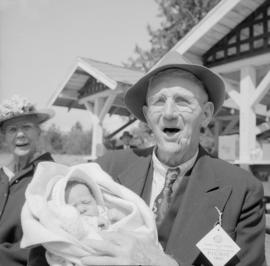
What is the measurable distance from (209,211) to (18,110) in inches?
77.6

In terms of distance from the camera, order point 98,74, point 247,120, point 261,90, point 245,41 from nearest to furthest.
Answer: point 261,90 < point 247,120 < point 245,41 < point 98,74

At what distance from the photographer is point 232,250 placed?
1.91 meters

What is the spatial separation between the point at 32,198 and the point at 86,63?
8.41 m

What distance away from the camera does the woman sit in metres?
2.80

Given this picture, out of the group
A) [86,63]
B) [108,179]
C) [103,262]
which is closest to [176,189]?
[108,179]

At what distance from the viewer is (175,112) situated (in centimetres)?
210

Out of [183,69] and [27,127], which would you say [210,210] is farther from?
[27,127]

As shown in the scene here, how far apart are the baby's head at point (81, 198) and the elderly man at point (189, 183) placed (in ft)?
0.75

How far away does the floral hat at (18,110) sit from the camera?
3338mm

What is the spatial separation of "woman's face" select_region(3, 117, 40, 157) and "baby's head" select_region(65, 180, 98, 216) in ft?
4.68

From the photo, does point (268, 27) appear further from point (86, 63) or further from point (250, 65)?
point (86, 63)

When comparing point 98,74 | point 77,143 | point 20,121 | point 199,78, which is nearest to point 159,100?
point 199,78

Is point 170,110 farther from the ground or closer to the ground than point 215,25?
closer to the ground

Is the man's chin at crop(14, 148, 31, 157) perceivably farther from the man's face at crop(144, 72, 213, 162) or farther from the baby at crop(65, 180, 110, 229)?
the man's face at crop(144, 72, 213, 162)
